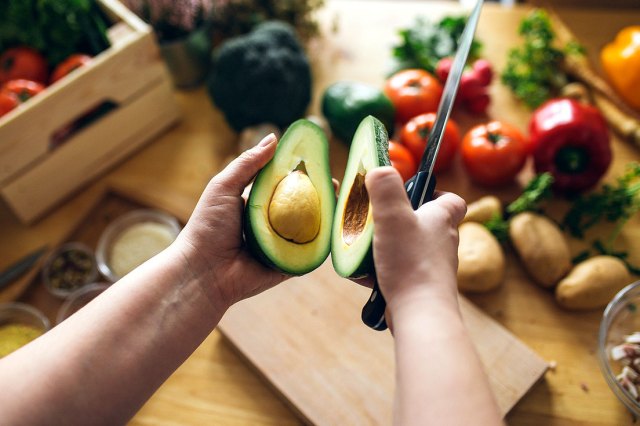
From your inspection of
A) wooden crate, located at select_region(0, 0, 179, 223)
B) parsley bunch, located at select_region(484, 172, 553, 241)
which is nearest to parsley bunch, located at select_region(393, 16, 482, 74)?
parsley bunch, located at select_region(484, 172, 553, 241)

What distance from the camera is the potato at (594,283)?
3.09 feet

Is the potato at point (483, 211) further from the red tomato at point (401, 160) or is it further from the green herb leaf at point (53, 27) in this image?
the green herb leaf at point (53, 27)

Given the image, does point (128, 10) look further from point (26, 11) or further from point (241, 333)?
point (241, 333)

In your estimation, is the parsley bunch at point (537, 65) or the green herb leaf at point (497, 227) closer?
the green herb leaf at point (497, 227)

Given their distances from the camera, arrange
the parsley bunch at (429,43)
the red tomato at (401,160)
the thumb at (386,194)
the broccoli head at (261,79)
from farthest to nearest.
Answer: the parsley bunch at (429,43), the broccoli head at (261,79), the red tomato at (401,160), the thumb at (386,194)

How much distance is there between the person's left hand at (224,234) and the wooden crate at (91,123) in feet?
1.58

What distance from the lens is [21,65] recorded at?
115cm

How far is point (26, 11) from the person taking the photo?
1.16m

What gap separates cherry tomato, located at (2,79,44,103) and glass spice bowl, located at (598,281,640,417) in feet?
3.88

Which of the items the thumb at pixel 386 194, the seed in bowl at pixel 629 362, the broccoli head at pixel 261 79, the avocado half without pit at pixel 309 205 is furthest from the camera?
the broccoli head at pixel 261 79

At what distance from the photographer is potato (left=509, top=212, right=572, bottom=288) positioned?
98cm

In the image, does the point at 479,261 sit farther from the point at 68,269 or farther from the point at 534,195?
the point at 68,269

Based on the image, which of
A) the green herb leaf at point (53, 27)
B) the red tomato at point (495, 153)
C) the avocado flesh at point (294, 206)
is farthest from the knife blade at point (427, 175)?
the green herb leaf at point (53, 27)

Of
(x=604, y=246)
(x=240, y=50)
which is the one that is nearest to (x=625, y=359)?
(x=604, y=246)
